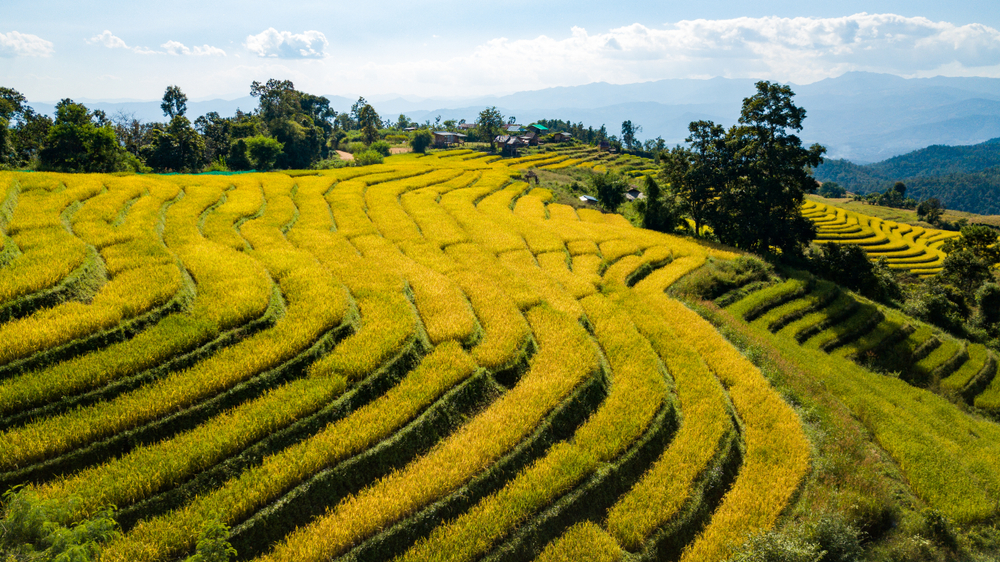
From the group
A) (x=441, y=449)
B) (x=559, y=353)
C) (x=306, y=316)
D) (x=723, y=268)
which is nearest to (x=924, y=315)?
(x=723, y=268)

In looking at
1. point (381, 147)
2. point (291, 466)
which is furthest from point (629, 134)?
point (291, 466)

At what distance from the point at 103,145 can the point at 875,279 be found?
64.4 meters

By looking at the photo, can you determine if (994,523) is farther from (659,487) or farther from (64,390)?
(64,390)

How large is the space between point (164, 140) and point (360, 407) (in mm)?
55627

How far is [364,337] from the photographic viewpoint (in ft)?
42.8

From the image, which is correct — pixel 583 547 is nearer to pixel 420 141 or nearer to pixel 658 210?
pixel 658 210

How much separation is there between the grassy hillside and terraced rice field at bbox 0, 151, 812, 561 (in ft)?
0.21

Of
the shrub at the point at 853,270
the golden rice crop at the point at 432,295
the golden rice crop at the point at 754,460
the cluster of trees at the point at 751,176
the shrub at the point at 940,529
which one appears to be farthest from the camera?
Answer: the shrub at the point at 853,270

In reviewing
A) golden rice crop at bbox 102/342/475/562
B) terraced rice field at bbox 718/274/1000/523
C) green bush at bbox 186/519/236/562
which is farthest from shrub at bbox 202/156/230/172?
terraced rice field at bbox 718/274/1000/523

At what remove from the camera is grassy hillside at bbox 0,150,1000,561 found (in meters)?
8.45

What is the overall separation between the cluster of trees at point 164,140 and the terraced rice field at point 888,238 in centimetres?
7543

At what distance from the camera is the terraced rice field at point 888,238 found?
5778 cm

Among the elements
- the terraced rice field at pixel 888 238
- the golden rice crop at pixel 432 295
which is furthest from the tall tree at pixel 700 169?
the terraced rice field at pixel 888 238

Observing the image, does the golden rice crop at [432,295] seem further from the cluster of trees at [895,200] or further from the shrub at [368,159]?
the cluster of trees at [895,200]
